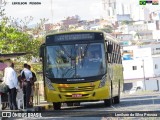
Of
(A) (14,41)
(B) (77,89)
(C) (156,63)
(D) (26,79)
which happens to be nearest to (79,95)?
(B) (77,89)

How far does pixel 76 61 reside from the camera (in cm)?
2533

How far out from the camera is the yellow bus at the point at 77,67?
25094mm

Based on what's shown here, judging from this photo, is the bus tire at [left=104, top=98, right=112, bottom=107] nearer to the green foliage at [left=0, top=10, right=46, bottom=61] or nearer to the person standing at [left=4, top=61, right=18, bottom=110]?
the person standing at [left=4, top=61, right=18, bottom=110]

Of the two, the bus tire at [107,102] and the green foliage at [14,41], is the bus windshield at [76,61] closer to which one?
the bus tire at [107,102]

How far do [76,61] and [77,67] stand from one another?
27 cm

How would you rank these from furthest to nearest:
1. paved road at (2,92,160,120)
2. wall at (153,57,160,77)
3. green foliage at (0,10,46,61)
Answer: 1. wall at (153,57,160,77)
2. green foliage at (0,10,46,61)
3. paved road at (2,92,160,120)

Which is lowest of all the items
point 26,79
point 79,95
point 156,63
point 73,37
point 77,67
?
point 156,63

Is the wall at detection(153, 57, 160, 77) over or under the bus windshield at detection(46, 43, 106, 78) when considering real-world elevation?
under

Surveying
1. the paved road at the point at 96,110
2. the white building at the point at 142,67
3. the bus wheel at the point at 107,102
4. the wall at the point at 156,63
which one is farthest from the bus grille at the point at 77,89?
the wall at the point at 156,63

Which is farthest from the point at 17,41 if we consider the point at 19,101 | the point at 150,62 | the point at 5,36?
the point at 150,62

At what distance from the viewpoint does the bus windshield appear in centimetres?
2522

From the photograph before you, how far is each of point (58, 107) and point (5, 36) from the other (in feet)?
68.5

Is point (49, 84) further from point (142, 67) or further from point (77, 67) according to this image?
point (142, 67)

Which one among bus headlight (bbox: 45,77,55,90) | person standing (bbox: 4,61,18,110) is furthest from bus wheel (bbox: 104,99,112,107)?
person standing (bbox: 4,61,18,110)
